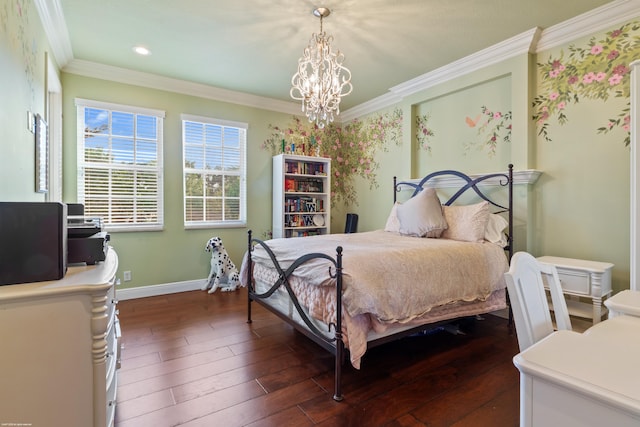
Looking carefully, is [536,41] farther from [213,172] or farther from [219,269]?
[219,269]

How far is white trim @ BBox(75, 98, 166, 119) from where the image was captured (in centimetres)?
351

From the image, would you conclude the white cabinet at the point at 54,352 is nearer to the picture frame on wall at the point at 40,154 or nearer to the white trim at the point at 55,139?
the picture frame on wall at the point at 40,154

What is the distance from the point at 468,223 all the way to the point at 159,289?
3707mm

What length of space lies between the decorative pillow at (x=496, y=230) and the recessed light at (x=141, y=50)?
3.86 meters

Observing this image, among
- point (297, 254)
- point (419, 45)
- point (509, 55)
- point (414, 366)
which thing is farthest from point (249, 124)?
point (414, 366)

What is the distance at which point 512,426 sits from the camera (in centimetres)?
161


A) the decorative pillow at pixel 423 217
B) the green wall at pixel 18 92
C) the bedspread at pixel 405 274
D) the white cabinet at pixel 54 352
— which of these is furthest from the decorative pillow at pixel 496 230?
the green wall at pixel 18 92

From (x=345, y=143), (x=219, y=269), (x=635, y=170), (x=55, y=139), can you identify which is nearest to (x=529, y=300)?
(x=635, y=170)

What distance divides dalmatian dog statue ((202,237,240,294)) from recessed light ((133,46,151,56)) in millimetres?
2257

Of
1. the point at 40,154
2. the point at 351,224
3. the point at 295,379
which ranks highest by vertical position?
the point at 40,154

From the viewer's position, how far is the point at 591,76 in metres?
2.67

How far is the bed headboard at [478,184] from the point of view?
2.99 metres

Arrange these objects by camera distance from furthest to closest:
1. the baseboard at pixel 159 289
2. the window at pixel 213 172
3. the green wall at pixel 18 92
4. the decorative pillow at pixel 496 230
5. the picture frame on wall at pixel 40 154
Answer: the window at pixel 213 172, the baseboard at pixel 159 289, the decorative pillow at pixel 496 230, the picture frame on wall at pixel 40 154, the green wall at pixel 18 92

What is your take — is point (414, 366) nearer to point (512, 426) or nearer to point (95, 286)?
point (512, 426)
